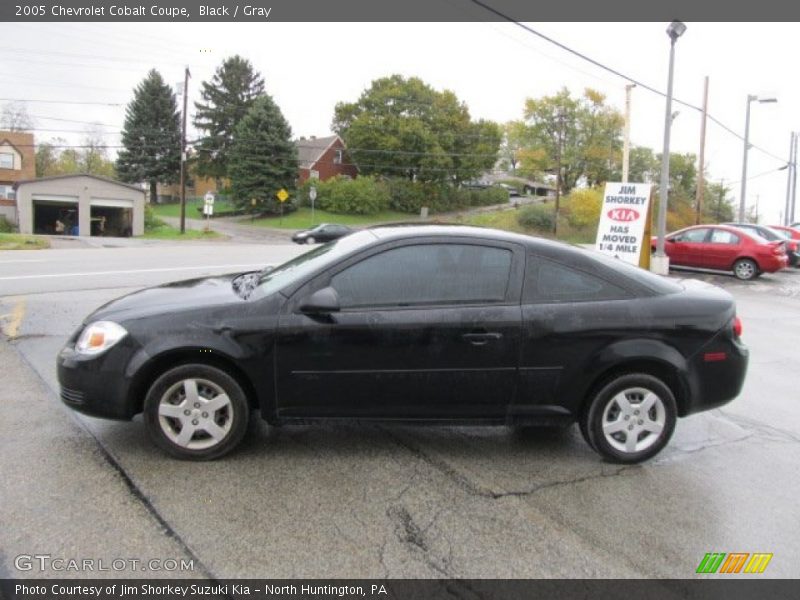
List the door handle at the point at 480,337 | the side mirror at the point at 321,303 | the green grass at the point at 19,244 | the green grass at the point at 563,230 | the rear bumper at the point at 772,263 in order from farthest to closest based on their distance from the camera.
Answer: the green grass at the point at 563,230 → the green grass at the point at 19,244 → the rear bumper at the point at 772,263 → the door handle at the point at 480,337 → the side mirror at the point at 321,303

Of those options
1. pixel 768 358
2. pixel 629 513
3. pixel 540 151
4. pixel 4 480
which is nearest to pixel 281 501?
pixel 4 480

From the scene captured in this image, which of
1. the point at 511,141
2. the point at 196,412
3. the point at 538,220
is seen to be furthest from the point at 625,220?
the point at 511,141

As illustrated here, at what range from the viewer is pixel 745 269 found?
55.5 feet

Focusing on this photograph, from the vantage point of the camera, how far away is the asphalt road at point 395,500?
296 centimetres

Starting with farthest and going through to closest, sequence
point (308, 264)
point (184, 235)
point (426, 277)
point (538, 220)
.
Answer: point (538, 220) → point (184, 235) → point (308, 264) → point (426, 277)

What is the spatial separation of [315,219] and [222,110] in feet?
73.1

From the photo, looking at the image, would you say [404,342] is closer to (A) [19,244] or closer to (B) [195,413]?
(B) [195,413]

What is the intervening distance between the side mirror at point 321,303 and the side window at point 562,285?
3.97 feet

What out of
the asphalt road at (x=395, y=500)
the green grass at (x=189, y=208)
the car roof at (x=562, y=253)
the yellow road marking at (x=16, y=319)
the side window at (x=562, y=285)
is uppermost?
the green grass at (x=189, y=208)

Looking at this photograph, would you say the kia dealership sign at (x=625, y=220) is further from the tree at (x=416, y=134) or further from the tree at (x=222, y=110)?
the tree at (x=222, y=110)

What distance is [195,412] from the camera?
3805mm

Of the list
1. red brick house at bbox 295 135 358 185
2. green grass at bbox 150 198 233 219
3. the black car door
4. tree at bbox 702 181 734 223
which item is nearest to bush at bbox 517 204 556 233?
tree at bbox 702 181 734 223

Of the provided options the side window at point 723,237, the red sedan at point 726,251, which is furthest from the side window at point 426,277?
the side window at point 723,237

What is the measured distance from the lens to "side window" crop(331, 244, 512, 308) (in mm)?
3916
